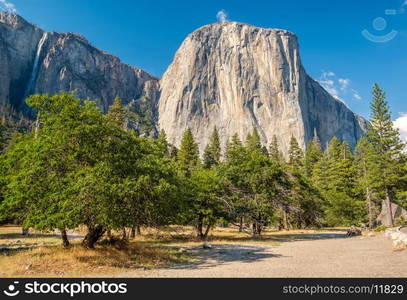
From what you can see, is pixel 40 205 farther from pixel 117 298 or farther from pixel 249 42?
pixel 249 42

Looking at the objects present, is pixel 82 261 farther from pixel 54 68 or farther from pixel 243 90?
pixel 54 68

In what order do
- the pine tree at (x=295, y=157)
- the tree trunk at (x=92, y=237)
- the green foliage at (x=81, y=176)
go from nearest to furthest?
1. the green foliage at (x=81, y=176)
2. the tree trunk at (x=92, y=237)
3. the pine tree at (x=295, y=157)

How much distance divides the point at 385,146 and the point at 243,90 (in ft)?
332

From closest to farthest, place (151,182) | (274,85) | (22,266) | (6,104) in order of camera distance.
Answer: (22,266), (151,182), (6,104), (274,85)

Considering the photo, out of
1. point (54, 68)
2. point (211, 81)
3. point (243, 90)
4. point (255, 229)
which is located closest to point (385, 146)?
point (255, 229)

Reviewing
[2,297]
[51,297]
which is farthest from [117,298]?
[2,297]

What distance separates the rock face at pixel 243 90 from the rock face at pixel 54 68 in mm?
30459

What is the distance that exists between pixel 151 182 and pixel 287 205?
67.2 ft

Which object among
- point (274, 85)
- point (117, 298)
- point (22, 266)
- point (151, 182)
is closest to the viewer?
point (117, 298)

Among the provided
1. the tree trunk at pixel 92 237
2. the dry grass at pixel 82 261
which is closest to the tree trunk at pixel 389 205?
the dry grass at pixel 82 261

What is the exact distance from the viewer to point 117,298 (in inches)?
286

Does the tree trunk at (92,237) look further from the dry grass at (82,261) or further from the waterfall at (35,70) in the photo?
the waterfall at (35,70)

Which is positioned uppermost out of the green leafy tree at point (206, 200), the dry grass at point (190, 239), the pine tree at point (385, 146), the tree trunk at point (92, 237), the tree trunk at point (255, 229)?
the pine tree at point (385, 146)

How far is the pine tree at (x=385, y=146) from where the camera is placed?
37094 mm
